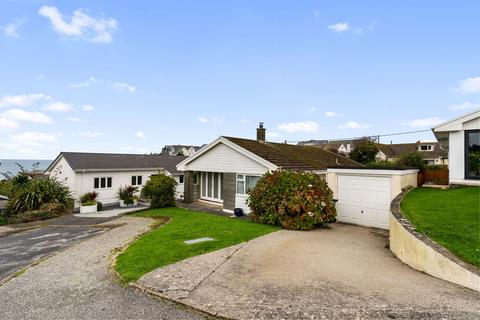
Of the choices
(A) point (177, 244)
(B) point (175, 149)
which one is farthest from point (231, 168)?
(B) point (175, 149)

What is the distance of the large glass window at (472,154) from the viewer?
1351 cm

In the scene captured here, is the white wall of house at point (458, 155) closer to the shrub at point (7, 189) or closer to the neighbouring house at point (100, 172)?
the neighbouring house at point (100, 172)

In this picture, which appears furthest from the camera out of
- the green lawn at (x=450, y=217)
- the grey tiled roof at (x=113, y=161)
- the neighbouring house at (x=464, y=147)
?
the grey tiled roof at (x=113, y=161)

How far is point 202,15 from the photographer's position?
682 inches

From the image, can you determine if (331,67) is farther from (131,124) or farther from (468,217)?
(131,124)

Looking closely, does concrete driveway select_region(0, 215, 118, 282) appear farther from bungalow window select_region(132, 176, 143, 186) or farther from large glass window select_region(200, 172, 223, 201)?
bungalow window select_region(132, 176, 143, 186)

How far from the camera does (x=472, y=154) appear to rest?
13562 mm

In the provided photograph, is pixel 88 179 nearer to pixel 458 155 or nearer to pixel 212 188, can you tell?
pixel 212 188

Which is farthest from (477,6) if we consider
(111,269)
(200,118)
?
(200,118)

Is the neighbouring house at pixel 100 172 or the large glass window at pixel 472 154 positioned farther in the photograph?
the neighbouring house at pixel 100 172

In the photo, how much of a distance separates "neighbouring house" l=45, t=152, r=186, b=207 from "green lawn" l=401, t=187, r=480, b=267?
18197mm

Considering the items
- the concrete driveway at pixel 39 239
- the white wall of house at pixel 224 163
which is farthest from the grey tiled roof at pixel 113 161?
the white wall of house at pixel 224 163

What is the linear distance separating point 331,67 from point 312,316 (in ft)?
59.4

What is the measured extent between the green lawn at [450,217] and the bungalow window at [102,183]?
73.2 ft
